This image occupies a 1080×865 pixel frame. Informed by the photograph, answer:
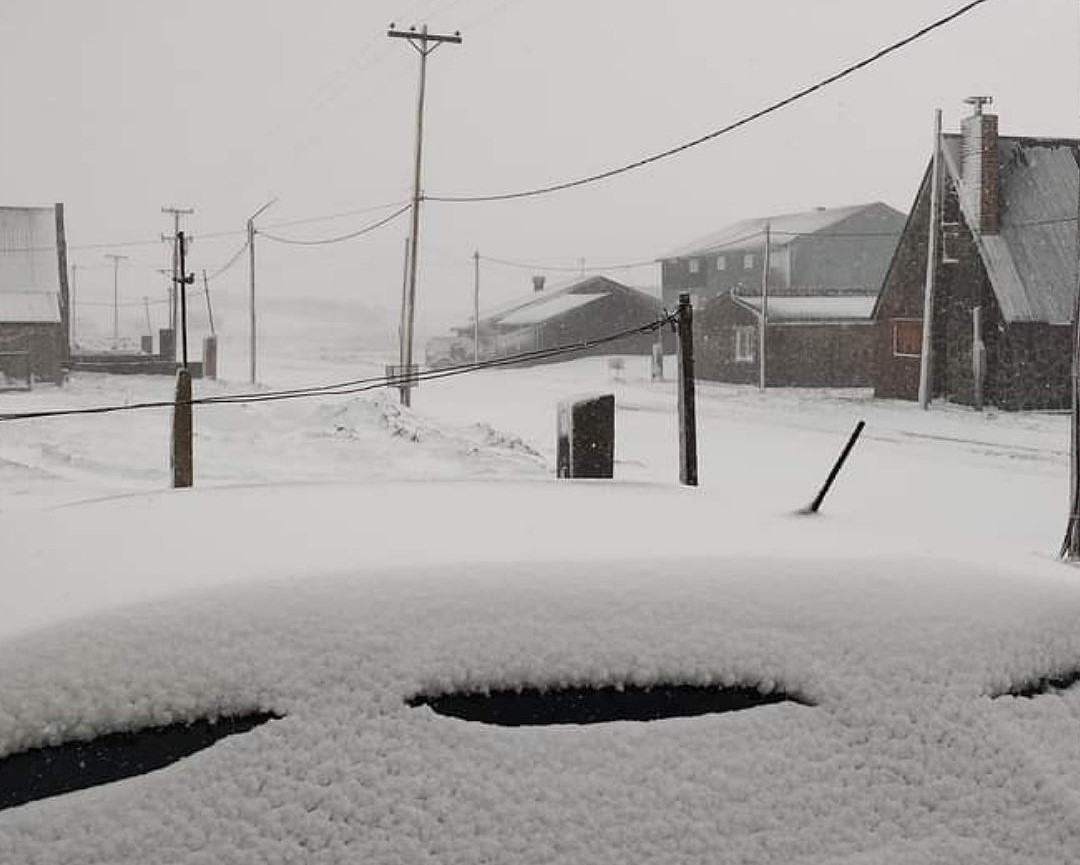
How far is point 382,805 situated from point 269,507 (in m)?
1.17

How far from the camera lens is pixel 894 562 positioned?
7.70ft

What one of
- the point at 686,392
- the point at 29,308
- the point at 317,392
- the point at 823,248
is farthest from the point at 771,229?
the point at 686,392

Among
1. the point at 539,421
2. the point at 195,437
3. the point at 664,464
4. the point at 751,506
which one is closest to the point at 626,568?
the point at 751,506

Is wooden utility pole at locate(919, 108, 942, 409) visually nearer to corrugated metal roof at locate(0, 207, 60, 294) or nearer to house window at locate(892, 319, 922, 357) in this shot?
house window at locate(892, 319, 922, 357)

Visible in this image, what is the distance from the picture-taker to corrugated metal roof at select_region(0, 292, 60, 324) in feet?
115

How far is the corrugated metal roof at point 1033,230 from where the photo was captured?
86.7 ft

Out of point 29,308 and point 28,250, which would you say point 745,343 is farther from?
point 28,250

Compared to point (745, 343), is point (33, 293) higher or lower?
higher

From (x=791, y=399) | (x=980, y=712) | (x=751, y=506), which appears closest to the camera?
(x=980, y=712)

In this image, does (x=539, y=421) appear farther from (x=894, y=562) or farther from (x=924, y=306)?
(x=894, y=562)

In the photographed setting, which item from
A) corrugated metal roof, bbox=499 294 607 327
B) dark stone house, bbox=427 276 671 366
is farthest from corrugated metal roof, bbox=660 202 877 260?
corrugated metal roof, bbox=499 294 607 327

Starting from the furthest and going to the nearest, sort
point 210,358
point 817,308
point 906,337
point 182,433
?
point 817,308 < point 210,358 < point 906,337 < point 182,433

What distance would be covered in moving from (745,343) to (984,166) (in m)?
12.6

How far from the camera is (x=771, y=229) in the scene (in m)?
64.0
